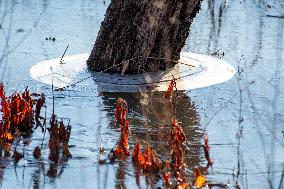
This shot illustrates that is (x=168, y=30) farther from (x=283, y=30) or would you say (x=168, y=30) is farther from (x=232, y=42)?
(x=283, y=30)

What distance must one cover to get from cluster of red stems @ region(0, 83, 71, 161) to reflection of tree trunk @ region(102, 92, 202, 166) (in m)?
0.58

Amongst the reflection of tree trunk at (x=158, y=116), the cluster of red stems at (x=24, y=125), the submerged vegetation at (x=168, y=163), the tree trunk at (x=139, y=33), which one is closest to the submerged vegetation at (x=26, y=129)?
the cluster of red stems at (x=24, y=125)

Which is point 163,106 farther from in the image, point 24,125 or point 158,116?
point 24,125

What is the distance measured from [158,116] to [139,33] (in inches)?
60.3

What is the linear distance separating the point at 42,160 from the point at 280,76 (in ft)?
10.7

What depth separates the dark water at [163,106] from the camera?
4.09m

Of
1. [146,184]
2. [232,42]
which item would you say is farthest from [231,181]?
[232,42]

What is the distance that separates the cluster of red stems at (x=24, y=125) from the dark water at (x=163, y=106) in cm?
7

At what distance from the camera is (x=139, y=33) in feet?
22.0

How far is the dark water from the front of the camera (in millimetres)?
4086

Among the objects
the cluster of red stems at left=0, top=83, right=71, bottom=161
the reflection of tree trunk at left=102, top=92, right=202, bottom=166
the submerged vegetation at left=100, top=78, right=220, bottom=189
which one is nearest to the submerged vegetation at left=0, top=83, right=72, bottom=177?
the cluster of red stems at left=0, top=83, right=71, bottom=161

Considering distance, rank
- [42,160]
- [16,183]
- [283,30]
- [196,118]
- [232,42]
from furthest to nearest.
→ [283,30], [232,42], [196,118], [42,160], [16,183]

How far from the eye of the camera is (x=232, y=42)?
8.36m

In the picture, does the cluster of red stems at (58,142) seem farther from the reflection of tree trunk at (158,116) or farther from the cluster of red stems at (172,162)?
the reflection of tree trunk at (158,116)
